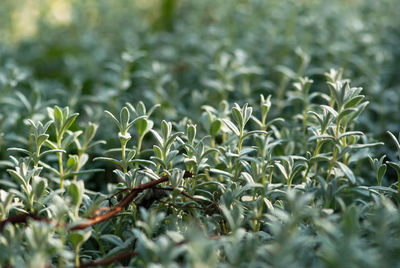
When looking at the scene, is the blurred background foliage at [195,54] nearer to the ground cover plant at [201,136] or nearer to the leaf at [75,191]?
the ground cover plant at [201,136]

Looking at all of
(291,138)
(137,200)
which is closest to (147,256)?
(137,200)

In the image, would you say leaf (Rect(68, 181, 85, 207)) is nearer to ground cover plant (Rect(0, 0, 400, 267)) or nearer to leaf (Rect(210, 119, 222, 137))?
ground cover plant (Rect(0, 0, 400, 267))

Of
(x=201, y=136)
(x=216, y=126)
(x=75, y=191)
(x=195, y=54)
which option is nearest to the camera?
(x=75, y=191)

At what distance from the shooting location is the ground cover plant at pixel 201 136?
1.28 meters

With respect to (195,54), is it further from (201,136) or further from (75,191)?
(75,191)

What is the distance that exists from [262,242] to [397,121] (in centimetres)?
176

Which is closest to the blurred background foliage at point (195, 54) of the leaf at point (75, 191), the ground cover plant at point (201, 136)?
the ground cover plant at point (201, 136)

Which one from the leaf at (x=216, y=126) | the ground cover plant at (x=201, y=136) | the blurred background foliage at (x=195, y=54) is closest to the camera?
the ground cover plant at (x=201, y=136)

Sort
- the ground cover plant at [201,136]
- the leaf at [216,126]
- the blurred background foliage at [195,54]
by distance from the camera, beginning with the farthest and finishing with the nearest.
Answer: the blurred background foliage at [195,54], the leaf at [216,126], the ground cover plant at [201,136]

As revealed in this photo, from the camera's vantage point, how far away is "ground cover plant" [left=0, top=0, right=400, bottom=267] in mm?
1284

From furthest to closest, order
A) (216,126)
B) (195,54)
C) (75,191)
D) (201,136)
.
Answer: (195,54), (201,136), (216,126), (75,191)

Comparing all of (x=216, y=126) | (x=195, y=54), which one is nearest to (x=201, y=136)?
(x=216, y=126)

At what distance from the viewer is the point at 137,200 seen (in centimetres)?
156

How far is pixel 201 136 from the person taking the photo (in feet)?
7.62
